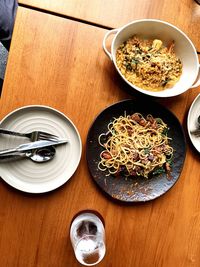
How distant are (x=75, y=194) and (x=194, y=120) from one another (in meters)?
0.54

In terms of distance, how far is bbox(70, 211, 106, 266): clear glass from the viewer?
131 cm

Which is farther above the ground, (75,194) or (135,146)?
(135,146)

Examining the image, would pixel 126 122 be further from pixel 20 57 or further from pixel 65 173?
pixel 20 57

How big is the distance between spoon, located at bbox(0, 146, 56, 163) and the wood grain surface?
50 centimetres

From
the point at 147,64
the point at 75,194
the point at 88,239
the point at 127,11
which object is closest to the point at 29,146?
the point at 75,194

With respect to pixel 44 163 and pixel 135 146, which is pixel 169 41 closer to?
pixel 135 146

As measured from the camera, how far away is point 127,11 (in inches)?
57.1

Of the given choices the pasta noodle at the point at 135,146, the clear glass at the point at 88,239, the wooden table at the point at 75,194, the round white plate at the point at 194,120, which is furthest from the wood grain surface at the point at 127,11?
the clear glass at the point at 88,239

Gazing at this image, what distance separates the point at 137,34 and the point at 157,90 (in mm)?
223

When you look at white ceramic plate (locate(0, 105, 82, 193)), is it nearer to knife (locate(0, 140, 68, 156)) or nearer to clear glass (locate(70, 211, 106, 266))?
knife (locate(0, 140, 68, 156))

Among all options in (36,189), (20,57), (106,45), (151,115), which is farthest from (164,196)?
(20,57)

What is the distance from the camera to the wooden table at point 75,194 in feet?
4.42

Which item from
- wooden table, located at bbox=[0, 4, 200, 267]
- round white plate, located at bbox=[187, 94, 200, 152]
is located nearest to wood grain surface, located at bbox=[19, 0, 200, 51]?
wooden table, located at bbox=[0, 4, 200, 267]

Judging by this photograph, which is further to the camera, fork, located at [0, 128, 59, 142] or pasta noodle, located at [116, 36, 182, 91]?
pasta noodle, located at [116, 36, 182, 91]
